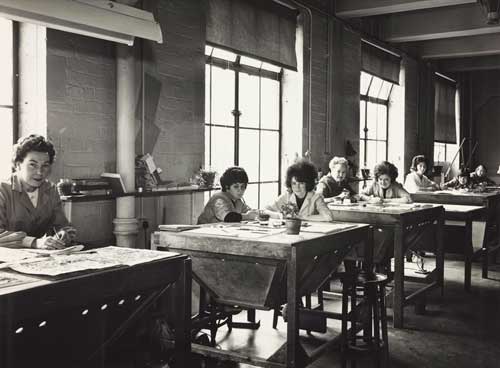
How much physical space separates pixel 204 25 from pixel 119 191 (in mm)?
1948

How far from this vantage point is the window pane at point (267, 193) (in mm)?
6621

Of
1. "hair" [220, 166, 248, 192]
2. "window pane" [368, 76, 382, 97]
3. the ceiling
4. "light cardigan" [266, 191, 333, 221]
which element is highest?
the ceiling

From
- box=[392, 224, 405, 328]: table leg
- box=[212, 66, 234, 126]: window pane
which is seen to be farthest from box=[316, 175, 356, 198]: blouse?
box=[392, 224, 405, 328]: table leg

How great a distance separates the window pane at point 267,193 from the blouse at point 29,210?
131 inches

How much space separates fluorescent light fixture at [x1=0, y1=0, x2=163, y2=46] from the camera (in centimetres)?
341

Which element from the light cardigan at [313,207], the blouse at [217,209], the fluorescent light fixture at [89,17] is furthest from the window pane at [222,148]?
the fluorescent light fixture at [89,17]

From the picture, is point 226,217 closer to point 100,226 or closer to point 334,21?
point 100,226

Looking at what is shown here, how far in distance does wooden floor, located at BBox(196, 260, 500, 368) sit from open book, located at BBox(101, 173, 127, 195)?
1352mm

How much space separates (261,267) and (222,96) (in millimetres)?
2816

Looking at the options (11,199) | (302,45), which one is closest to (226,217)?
(11,199)

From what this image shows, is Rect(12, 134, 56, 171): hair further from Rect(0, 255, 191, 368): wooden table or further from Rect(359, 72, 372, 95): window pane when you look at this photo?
Rect(359, 72, 372, 95): window pane

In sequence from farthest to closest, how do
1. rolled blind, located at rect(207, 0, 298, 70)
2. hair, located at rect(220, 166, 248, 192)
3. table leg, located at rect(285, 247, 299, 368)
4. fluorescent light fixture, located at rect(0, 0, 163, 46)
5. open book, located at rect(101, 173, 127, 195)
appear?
rolled blind, located at rect(207, 0, 298, 70) → hair, located at rect(220, 166, 248, 192) → open book, located at rect(101, 173, 127, 195) → fluorescent light fixture, located at rect(0, 0, 163, 46) → table leg, located at rect(285, 247, 299, 368)

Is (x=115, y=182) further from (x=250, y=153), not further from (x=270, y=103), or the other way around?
(x=270, y=103)

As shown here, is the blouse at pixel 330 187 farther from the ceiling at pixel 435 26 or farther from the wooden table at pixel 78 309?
the wooden table at pixel 78 309
